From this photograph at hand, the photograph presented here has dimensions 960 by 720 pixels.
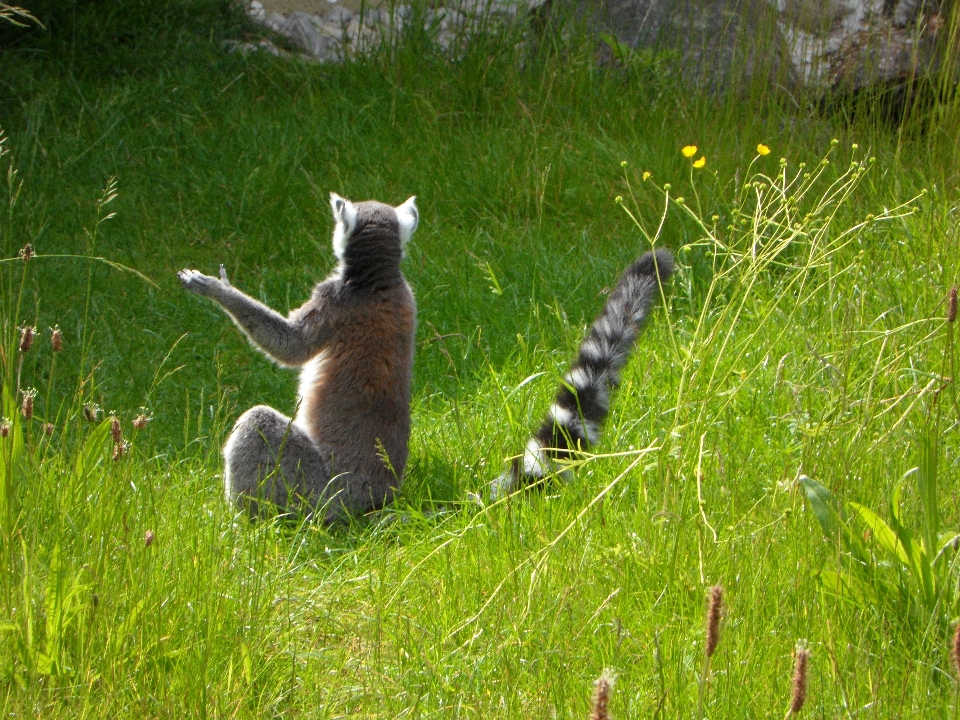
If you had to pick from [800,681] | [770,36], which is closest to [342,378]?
[800,681]

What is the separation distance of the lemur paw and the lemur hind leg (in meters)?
0.56

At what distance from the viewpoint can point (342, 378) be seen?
145 inches

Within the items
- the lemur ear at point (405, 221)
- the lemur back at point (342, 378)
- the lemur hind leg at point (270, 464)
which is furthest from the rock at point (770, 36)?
the lemur hind leg at point (270, 464)

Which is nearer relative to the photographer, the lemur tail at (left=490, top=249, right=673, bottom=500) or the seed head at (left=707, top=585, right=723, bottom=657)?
the seed head at (left=707, top=585, right=723, bottom=657)

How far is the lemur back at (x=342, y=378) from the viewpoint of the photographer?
344cm

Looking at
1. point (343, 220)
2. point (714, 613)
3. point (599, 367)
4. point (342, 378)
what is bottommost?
point (342, 378)

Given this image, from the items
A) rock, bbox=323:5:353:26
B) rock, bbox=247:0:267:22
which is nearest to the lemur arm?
rock, bbox=247:0:267:22

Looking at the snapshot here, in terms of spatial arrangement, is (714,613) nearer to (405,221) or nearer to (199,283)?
(199,283)

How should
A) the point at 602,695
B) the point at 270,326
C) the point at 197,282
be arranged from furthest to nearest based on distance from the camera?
the point at 270,326 < the point at 197,282 < the point at 602,695

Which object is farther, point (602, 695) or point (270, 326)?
point (270, 326)

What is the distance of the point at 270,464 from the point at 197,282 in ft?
2.58

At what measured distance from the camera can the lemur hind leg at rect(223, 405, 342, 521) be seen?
3.42 meters

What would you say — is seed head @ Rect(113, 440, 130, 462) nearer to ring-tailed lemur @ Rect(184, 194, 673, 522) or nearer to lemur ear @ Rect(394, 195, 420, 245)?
ring-tailed lemur @ Rect(184, 194, 673, 522)

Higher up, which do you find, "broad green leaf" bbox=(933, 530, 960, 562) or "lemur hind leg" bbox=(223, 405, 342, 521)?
"broad green leaf" bbox=(933, 530, 960, 562)
